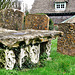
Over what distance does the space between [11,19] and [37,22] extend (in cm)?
120

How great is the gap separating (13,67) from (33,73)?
57cm

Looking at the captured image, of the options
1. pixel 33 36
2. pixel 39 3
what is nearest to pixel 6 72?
pixel 33 36

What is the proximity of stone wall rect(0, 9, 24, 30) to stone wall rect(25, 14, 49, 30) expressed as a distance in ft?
2.02

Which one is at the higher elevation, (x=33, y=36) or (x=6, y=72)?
(x=33, y=36)

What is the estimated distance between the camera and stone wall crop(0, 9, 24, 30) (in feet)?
21.1

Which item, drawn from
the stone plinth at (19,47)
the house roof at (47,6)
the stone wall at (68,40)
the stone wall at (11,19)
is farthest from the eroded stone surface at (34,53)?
the house roof at (47,6)

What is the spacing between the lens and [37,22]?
278 inches

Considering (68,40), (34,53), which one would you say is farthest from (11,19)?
(68,40)

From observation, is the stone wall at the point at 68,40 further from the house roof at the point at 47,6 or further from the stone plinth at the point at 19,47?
the house roof at the point at 47,6

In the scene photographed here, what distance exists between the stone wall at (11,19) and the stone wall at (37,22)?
61cm

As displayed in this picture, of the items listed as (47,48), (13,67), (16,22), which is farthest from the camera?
(16,22)

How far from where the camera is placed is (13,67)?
13.5 feet

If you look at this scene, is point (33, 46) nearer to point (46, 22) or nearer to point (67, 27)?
point (46, 22)

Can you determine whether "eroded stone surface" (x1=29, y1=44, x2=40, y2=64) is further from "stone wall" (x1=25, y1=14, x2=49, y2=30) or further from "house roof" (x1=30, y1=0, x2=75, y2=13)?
"house roof" (x1=30, y1=0, x2=75, y2=13)
